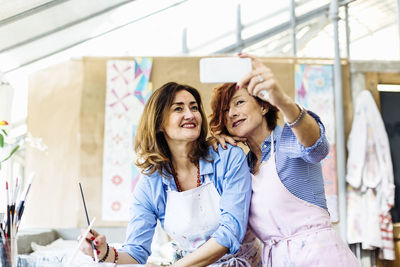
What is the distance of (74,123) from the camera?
3.64 metres

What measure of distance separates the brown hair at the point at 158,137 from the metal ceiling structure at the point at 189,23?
5.64 ft

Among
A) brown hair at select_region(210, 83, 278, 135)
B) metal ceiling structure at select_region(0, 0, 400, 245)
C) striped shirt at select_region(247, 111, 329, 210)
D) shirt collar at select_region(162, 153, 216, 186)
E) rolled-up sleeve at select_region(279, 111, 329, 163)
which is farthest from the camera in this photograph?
metal ceiling structure at select_region(0, 0, 400, 245)

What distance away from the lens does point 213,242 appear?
1264mm

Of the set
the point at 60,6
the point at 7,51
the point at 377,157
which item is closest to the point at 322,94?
the point at 377,157

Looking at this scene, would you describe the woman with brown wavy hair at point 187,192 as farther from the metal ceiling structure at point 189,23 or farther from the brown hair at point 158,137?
the metal ceiling structure at point 189,23

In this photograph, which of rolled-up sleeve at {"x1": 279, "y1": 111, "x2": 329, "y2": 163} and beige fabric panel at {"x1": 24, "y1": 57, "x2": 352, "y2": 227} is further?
beige fabric panel at {"x1": 24, "y1": 57, "x2": 352, "y2": 227}

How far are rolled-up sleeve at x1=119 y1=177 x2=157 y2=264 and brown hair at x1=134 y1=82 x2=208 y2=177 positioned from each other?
0.07 metres

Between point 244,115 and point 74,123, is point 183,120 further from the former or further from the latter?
point 74,123

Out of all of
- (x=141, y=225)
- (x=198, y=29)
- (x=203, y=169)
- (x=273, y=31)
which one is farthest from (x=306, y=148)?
(x=273, y=31)

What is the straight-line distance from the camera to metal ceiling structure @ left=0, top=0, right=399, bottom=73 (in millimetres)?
3186

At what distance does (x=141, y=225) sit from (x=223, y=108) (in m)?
0.50

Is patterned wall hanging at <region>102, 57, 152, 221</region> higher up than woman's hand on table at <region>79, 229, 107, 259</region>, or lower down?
higher up

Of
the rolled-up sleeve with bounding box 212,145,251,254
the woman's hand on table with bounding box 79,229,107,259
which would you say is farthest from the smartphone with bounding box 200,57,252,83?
the woman's hand on table with bounding box 79,229,107,259

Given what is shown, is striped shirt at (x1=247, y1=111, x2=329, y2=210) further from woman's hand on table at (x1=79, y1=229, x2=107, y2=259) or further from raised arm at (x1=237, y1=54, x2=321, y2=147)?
woman's hand on table at (x1=79, y1=229, x2=107, y2=259)
